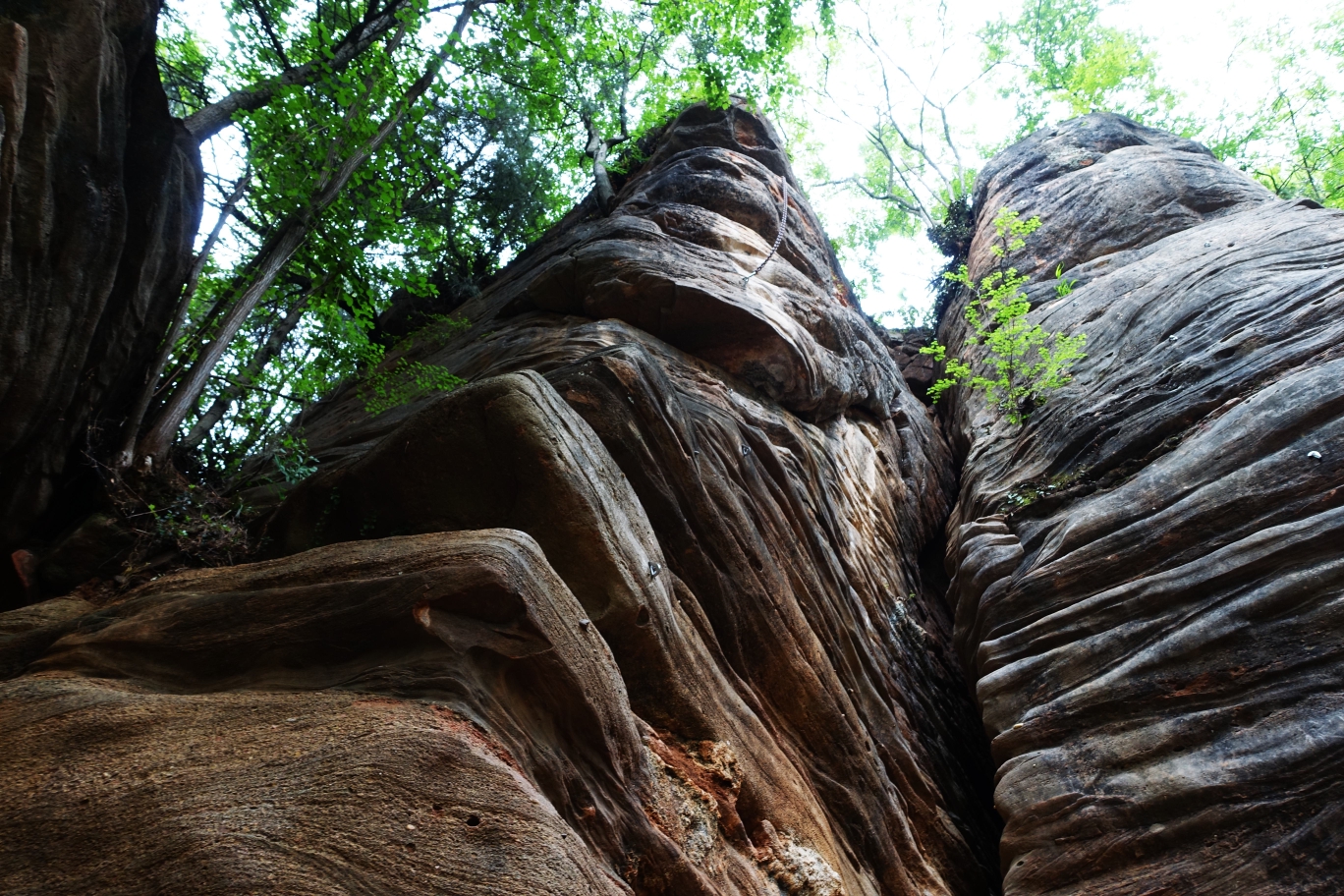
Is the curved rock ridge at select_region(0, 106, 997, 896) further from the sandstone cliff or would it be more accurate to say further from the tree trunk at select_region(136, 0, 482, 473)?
the tree trunk at select_region(136, 0, 482, 473)

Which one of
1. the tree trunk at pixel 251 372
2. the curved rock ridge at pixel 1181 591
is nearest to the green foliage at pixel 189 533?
the tree trunk at pixel 251 372

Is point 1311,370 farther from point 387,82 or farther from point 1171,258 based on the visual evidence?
point 387,82

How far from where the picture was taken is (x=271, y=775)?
3.15m

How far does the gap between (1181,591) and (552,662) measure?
6.57 meters

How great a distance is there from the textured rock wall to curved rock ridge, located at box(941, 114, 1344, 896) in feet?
28.6

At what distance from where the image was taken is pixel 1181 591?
7582 millimetres

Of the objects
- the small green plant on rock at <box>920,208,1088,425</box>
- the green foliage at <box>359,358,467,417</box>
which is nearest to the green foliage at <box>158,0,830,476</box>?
the green foliage at <box>359,358,467,417</box>

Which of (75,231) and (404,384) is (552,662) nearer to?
(75,231)

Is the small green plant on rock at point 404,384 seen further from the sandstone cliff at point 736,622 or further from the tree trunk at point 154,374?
the tree trunk at point 154,374

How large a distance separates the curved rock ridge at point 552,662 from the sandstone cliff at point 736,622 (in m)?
0.02

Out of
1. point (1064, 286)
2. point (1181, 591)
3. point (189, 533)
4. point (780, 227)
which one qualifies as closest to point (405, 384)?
point (189, 533)

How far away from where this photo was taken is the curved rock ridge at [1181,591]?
6.39 m

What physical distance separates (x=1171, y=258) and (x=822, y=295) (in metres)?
5.66

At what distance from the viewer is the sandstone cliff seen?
3.27m
